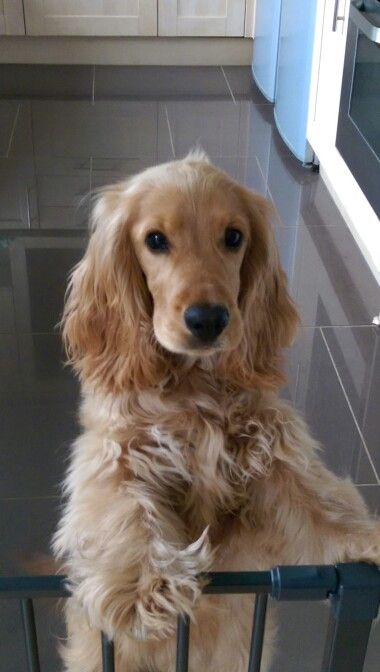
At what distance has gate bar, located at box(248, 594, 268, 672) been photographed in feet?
2.51

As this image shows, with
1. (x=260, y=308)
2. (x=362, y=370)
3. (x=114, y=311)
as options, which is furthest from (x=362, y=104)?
(x=114, y=311)

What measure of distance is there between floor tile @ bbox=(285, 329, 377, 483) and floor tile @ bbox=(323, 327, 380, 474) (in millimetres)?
24

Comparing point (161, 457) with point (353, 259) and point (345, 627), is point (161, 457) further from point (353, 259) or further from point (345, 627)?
point (353, 259)

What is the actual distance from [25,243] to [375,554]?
218cm

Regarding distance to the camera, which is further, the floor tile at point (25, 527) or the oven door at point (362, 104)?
the oven door at point (362, 104)

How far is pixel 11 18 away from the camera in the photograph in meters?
4.55

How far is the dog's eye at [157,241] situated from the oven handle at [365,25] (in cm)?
165

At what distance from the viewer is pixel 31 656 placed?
32.7 inches

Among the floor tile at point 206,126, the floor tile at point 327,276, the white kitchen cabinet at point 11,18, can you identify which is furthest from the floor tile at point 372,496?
the white kitchen cabinet at point 11,18

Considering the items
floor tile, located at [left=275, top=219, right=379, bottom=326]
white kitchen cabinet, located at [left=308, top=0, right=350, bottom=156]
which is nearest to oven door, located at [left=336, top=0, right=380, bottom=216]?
white kitchen cabinet, located at [left=308, top=0, right=350, bottom=156]

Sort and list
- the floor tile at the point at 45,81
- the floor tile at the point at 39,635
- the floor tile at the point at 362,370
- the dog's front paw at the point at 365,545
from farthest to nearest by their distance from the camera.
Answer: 1. the floor tile at the point at 45,81
2. the floor tile at the point at 362,370
3. the floor tile at the point at 39,635
4. the dog's front paw at the point at 365,545

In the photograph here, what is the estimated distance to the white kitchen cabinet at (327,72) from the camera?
3.05 metres

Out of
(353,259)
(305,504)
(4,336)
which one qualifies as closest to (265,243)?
(305,504)

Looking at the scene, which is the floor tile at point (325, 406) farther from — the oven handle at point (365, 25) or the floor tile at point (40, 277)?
the oven handle at point (365, 25)
